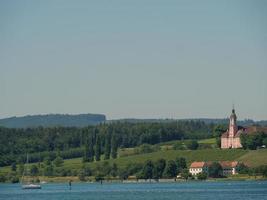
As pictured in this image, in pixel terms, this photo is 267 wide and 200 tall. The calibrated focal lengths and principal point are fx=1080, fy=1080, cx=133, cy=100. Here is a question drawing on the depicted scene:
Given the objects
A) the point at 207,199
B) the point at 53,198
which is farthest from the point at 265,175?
the point at 207,199

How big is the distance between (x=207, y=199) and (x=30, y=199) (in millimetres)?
30436

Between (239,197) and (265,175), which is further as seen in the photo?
Result: (265,175)

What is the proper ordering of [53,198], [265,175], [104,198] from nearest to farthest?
[104,198] → [53,198] → [265,175]

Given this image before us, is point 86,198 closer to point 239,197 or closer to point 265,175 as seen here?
point 239,197

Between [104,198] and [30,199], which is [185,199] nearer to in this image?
[104,198]

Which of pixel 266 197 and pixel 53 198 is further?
pixel 53 198

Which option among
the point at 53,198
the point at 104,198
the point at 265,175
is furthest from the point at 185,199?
the point at 265,175

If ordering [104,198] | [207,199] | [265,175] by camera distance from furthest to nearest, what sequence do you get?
[265,175], [104,198], [207,199]

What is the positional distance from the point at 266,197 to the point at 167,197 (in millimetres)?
13099

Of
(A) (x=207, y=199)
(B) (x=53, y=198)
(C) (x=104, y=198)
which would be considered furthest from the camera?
(B) (x=53, y=198)

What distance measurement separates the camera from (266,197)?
12344cm

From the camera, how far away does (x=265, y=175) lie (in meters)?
198

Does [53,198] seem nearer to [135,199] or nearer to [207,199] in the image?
[135,199]

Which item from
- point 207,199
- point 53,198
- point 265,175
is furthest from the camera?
point 265,175
